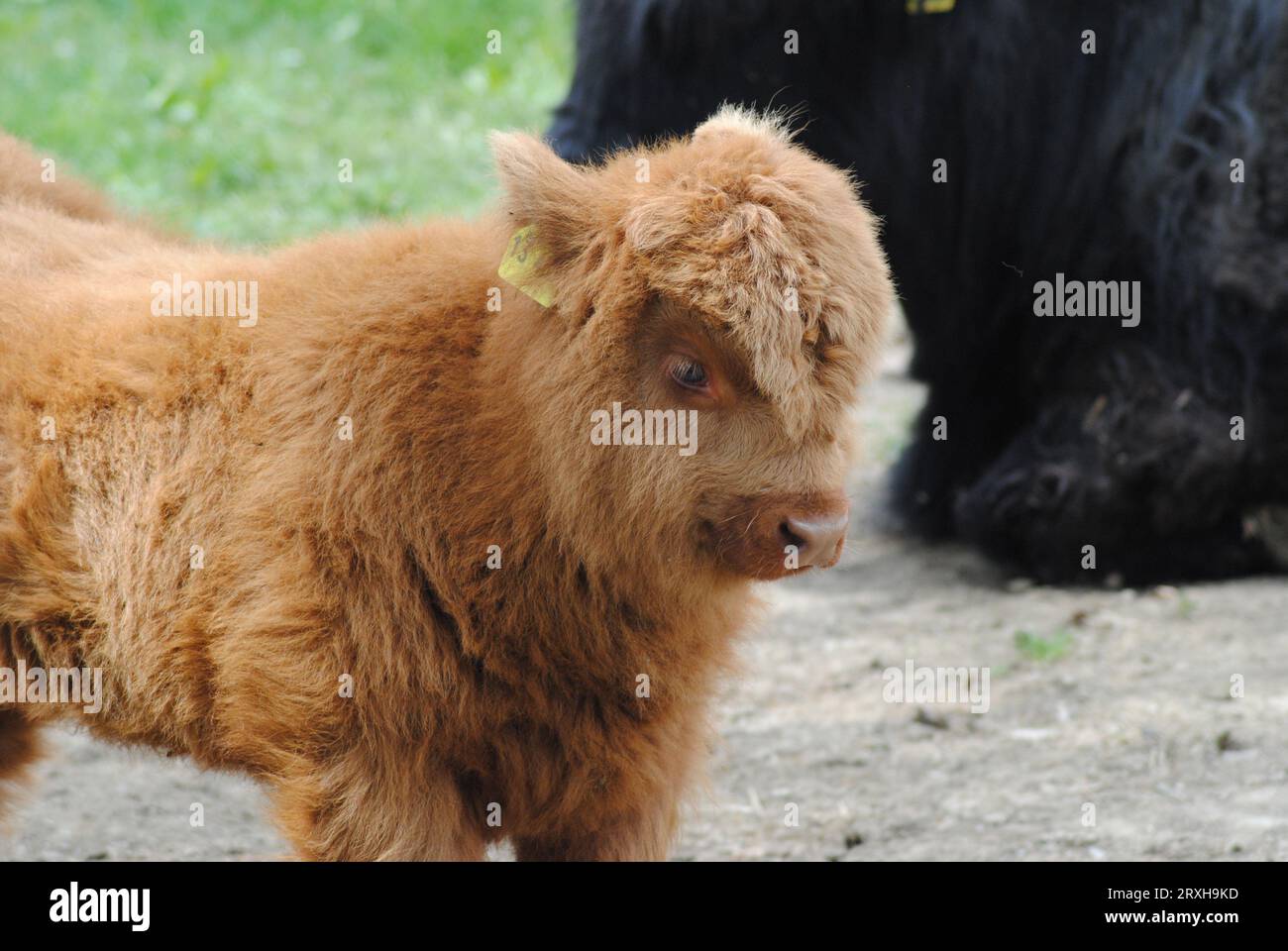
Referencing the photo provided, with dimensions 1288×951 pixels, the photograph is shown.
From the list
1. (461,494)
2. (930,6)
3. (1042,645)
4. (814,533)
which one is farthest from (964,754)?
(930,6)

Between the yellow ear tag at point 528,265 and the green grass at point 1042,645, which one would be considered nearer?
the yellow ear tag at point 528,265

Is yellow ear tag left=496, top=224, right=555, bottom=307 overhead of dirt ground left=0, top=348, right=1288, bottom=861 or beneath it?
overhead

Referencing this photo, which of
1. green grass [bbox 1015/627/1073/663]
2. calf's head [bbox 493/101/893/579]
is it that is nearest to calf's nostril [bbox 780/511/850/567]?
calf's head [bbox 493/101/893/579]

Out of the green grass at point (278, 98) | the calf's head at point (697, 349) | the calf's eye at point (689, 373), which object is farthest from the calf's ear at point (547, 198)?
the green grass at point (278, 98)

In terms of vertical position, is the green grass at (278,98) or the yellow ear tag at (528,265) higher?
the green grass at (278,98)

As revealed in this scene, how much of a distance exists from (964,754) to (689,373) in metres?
2.56

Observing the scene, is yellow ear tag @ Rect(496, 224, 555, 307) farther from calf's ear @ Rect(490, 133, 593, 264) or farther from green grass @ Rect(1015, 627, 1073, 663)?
green grass @ Rect(1015, 627, 1073, 663)

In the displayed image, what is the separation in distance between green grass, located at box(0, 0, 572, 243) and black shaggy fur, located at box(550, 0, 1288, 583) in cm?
275

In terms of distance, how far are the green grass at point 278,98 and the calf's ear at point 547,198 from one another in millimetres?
5587

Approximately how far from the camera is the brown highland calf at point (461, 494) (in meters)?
3.07

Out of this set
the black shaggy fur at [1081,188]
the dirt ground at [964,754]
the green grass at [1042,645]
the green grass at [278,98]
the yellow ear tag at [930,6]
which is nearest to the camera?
the dirt ground at [964,754]

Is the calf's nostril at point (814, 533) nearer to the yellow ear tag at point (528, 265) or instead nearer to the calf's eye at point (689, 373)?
the calf's eye at point (689, 373)

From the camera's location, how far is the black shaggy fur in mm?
6199

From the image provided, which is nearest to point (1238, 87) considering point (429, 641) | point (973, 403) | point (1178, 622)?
point (973, 403)
